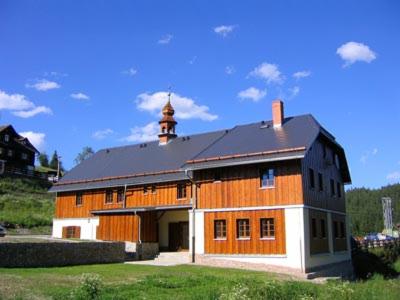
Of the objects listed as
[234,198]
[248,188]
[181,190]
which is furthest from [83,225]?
[248,188]

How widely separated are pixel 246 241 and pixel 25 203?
36.0m

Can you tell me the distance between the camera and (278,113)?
28281 millimetres

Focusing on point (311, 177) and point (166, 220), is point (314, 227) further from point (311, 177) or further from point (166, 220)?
point (166, 220)

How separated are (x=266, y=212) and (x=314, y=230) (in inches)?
121

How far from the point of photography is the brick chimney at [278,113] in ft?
92.4

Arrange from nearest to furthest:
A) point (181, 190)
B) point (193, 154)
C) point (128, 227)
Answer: point (181, 190)
point (128, 227)
point (193, 154)

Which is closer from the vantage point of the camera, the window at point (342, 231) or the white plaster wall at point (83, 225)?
the window at point (342, 231)

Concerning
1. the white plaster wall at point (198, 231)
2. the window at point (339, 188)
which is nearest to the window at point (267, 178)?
the white plaster wall at point (198, 231)

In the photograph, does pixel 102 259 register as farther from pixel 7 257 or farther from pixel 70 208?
pixel 70 208

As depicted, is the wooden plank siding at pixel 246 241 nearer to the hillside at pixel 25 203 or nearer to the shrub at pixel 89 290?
the shrub at pixel 89 290

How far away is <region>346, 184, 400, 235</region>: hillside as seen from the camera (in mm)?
101000

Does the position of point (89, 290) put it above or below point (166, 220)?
below

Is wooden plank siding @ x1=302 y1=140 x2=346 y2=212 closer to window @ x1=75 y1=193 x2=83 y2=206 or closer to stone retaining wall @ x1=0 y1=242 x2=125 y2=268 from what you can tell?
stone retaining wall @ x1=0 y1=242 x2=125 y2=268

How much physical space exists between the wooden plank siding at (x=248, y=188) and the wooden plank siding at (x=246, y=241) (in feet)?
1.65
